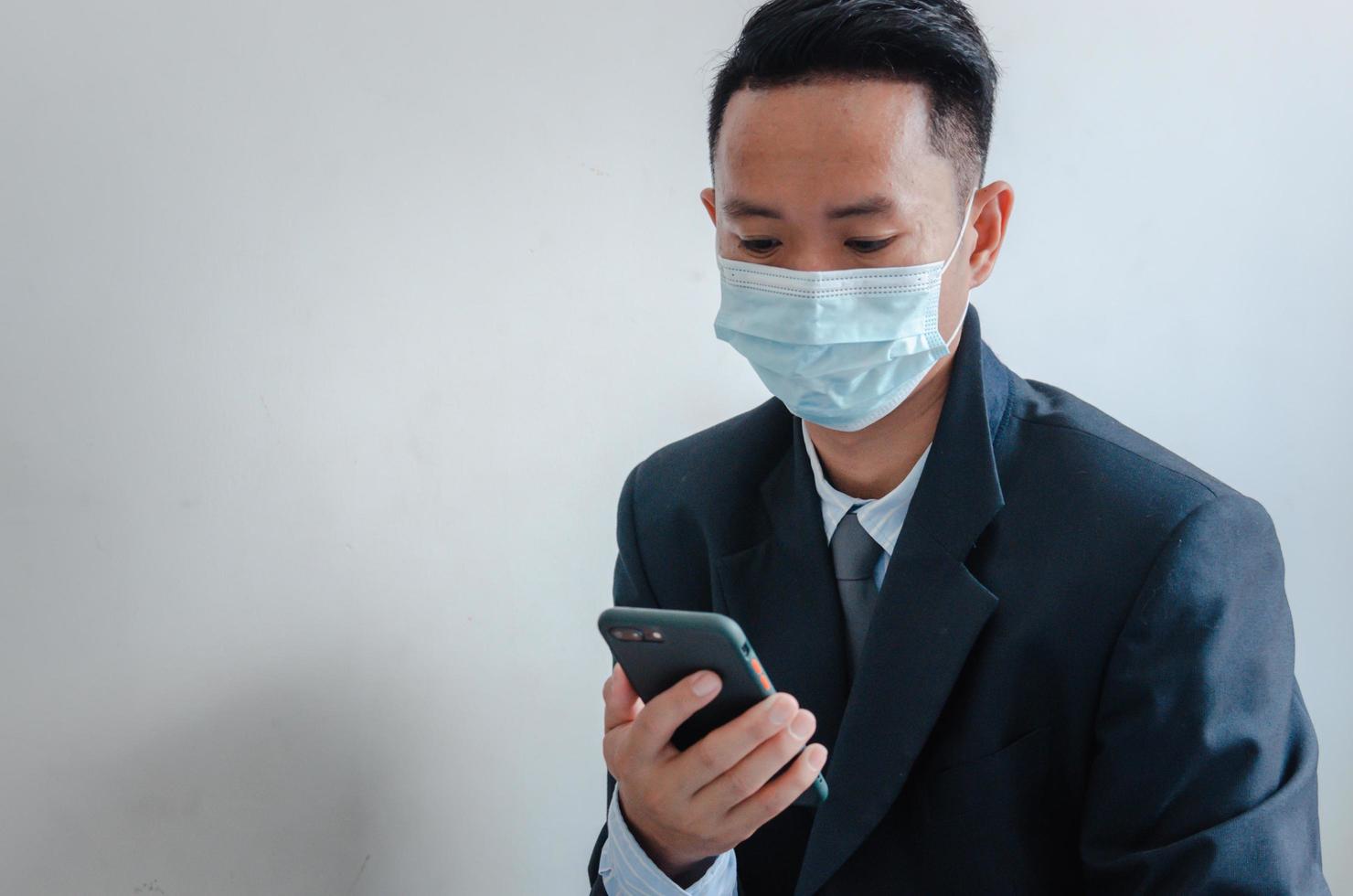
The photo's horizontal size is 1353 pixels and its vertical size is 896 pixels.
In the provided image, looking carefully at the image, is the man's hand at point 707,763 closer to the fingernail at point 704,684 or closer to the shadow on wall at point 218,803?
the fingernail at point 704,684

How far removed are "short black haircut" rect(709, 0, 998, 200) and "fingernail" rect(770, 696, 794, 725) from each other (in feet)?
1.67

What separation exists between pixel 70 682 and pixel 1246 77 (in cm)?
168

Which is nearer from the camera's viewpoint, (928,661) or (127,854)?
(928,661)

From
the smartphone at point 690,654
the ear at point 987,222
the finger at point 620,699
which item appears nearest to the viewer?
the smartphone at point 690,654

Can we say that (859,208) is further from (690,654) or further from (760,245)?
(690,654)

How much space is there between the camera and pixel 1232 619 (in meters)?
0.99

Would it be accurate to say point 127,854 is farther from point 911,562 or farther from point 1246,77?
point 1246,77

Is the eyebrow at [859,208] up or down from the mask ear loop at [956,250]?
up

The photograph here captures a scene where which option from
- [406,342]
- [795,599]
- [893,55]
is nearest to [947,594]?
[795,599]

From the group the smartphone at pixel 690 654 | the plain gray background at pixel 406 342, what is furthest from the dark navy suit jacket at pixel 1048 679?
the plain gray background at pixel 406 342

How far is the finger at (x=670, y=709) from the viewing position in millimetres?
920

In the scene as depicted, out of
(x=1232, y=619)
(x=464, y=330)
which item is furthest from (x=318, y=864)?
(x=1232, y=619)

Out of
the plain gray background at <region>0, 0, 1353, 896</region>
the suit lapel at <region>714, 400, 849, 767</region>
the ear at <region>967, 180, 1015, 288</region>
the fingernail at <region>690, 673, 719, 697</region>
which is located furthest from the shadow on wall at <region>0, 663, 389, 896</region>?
the ear at <region>967, 180, 1015, 288</region>

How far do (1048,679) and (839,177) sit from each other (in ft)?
1.55
